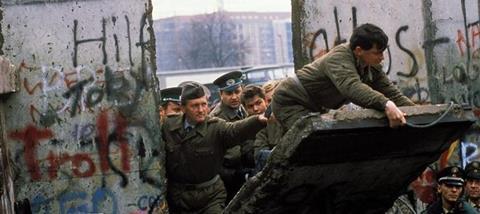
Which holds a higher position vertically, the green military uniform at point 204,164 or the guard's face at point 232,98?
the guard's face at point 232,98

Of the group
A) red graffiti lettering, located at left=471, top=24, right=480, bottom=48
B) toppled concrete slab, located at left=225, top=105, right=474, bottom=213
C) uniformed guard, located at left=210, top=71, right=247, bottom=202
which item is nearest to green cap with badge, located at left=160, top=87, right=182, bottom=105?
uniformed guard, located at left=210, top=71, right=247, bottom=202

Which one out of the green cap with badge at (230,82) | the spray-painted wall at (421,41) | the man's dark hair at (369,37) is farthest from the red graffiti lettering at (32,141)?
the man's dark hair at (369,37)

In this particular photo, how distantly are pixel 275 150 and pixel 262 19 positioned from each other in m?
123

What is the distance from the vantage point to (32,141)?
31.0 ft

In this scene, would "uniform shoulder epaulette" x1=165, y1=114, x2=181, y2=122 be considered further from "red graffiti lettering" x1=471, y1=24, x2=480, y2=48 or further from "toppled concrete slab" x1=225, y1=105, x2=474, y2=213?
"red graffiti lettering" x1=471, y1=24, x2=480, y2=48

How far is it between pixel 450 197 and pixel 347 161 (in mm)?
2170

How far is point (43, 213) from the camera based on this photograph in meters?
9.51

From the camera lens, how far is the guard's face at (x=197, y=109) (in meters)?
8.69

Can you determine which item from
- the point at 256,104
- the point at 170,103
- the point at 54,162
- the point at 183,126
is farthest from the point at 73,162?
the point at 256,104

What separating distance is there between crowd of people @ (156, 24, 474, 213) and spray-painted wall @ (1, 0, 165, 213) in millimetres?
349

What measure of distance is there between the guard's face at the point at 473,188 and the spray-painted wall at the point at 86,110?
280 cm

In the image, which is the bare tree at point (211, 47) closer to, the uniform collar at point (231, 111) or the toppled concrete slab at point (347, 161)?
the uniform collar at point (231, 111)

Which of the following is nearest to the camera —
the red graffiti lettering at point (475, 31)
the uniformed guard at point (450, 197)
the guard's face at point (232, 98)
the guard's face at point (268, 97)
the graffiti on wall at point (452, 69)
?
the uniformed guard at point (450, 197)

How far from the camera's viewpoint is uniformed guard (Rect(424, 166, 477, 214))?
8.59 m
